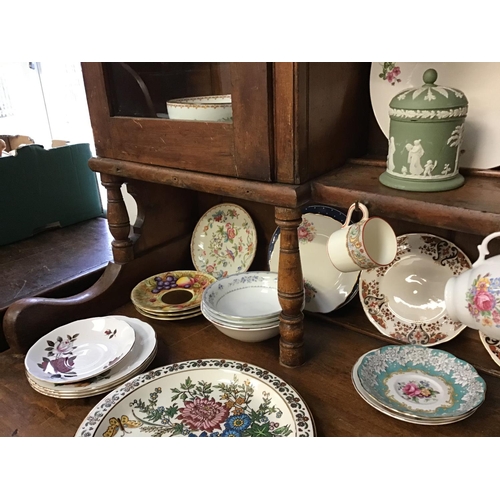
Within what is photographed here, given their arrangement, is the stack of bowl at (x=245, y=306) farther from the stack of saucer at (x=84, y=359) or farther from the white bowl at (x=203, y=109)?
the white bowl at (x=203, y=109)

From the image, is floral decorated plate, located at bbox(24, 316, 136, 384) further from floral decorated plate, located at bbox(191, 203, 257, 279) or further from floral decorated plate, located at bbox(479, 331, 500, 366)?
floral decorated plate, located at bbox(479, 331, 500, 366)

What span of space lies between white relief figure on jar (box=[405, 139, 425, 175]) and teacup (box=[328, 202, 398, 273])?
9 centimetres

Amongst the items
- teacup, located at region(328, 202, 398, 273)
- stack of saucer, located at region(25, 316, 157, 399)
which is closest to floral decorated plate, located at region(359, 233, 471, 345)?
teacup, located at region(328, 202, 398, 273)

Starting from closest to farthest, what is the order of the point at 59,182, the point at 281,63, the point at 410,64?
the point at 281,63, the point at 410,64, the point at 59,182

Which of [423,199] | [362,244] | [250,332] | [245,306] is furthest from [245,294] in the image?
[423,199]

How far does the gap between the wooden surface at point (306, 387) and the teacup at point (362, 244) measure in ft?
0.70

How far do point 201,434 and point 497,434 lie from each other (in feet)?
1.45

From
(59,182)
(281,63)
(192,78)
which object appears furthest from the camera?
(59,182)

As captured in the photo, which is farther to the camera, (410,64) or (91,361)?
(91,361)

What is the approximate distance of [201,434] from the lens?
76 cm

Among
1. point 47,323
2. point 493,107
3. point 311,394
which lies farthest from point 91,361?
point 493,107

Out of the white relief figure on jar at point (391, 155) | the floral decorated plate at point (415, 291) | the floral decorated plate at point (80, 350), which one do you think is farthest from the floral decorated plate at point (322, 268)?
the floral decorated plate at point (80, 350)

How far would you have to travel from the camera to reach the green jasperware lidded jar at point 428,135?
63 cm

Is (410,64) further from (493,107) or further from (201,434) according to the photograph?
(201,434)
